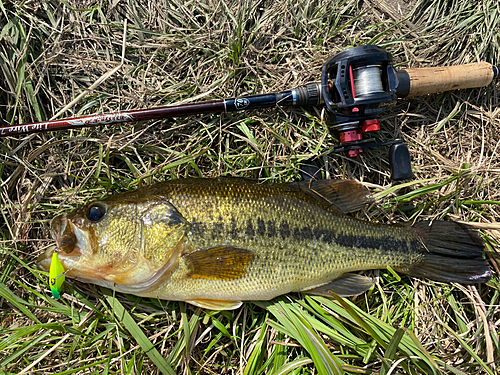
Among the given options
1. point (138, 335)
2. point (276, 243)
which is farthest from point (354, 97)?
point (138, 335)

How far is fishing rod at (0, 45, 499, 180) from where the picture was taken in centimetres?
242

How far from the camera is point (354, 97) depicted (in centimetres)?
242

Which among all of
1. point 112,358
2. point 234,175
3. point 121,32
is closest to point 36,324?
point 112,358

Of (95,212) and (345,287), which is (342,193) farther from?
(95,212)

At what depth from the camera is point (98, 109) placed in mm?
2830

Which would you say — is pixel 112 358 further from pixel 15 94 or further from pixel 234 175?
pixel 15 94

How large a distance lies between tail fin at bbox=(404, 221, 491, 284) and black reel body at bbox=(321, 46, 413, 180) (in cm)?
100

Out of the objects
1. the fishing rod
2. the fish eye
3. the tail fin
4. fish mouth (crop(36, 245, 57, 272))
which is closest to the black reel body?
the fishing rod

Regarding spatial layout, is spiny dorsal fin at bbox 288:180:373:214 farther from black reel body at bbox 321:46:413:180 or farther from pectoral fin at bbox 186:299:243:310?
pectoral fin at bbox 186:299:243:310

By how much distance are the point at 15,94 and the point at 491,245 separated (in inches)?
182

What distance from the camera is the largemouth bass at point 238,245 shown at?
225 cm

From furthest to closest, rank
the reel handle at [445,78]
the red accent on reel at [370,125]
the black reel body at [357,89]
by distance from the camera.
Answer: the reel handle at [445,78] < the red accent on reel at [370,125] < the black reel body at [357,89]

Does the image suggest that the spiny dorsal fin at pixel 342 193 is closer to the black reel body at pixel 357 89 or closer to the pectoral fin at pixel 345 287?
the black reel body at pixel 357 89

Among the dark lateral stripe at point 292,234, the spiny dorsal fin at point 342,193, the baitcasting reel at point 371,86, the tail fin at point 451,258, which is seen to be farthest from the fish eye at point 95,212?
the tail fin at point 451,258
